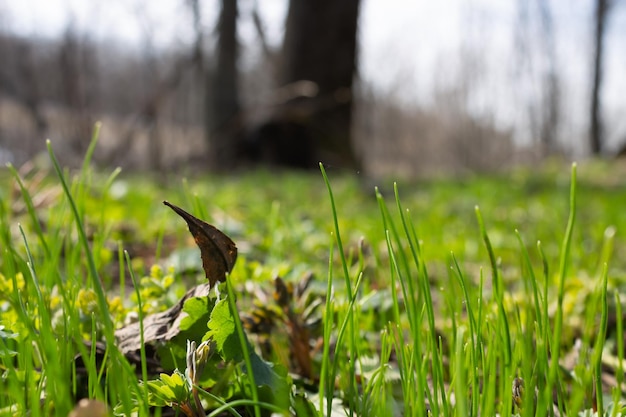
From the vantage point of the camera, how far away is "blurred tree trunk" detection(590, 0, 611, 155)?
16.5 meters

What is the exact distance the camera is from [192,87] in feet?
61.3

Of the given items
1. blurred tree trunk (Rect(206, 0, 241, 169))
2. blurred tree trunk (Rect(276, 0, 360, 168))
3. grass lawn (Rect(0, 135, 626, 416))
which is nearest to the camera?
grass lawn (Rect(0, 135, 626, 416))

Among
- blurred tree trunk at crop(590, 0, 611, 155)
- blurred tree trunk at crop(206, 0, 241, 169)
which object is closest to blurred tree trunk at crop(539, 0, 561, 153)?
blurred tree trunk at crop(590, 0, 611, 155)

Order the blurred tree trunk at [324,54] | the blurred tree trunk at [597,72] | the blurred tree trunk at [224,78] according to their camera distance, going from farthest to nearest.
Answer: the blurred tree trunk at [597,72], the blurred tree trunk at [224,78], the blurred tree trunk at [324,54]

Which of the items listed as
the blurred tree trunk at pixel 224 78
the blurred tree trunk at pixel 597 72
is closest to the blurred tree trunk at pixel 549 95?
the blurred tree trunk at pixel 597 72

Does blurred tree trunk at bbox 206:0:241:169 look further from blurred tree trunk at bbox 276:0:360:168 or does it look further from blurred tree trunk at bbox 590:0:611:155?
blurred tree trunk at bbox 590:0:611:155

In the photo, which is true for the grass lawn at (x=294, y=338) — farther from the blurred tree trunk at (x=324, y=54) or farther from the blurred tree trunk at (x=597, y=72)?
the blurred tree trunk at (x=597, y=72)

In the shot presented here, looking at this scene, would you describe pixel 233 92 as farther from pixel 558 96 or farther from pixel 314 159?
pixel 558 96

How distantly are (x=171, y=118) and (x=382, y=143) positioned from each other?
1225 centimetres

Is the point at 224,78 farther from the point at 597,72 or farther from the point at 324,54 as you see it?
the point at 597,72

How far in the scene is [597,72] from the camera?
17031 mm

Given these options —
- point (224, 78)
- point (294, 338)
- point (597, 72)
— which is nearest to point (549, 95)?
point (597, 72)

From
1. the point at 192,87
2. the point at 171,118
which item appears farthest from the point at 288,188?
the point at 192,87

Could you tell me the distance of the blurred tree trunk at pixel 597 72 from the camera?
16500 millimetres
